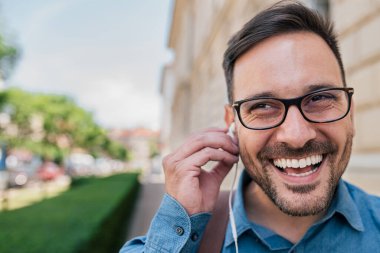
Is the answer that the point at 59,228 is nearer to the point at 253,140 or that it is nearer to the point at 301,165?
the point at 253,140

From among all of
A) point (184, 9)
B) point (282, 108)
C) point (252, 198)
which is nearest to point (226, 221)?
point (252, 198)

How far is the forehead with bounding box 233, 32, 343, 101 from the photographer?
1354 mm

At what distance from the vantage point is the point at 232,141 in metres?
1.59

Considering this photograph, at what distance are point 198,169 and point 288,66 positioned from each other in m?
0.50

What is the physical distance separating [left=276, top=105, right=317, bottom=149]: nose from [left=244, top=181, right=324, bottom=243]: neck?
31 cm

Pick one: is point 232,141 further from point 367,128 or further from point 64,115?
point 64,115

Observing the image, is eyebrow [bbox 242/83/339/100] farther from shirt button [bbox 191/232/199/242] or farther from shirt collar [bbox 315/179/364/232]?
shirt button [bbox 191/232/199/242]

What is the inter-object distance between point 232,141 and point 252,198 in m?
0.28

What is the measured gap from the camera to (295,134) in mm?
1307

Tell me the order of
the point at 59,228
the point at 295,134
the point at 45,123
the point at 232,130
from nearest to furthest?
the point at 295,134, the point at 232,130, the point at 59,228, the point at 45,123

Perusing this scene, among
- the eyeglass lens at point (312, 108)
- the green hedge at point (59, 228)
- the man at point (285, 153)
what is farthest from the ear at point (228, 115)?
the green hedge at point (59, 228)

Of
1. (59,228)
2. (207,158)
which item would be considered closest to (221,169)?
(207,158)

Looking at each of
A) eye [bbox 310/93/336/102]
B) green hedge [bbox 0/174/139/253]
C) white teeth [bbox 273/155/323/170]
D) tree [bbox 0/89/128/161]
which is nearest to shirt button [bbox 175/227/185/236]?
white teeth [bbox 273/155/323/170]

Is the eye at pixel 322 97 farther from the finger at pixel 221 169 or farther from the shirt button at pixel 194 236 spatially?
the shirt button at pixel 194 236
